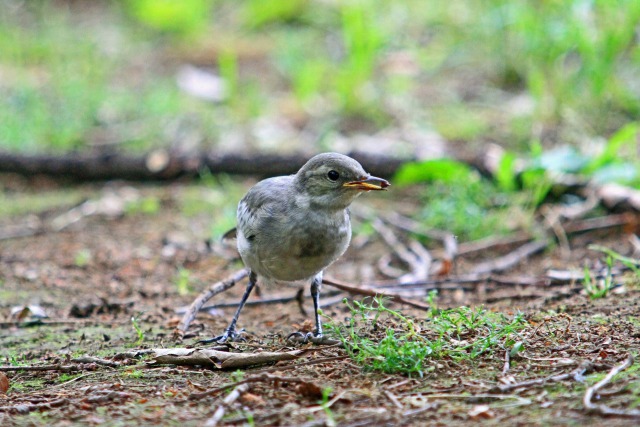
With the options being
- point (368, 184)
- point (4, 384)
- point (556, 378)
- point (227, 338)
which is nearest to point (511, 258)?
point (368, 184)

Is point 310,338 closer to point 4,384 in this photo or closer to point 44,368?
point 44,368

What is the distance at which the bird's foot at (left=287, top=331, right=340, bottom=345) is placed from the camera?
4.16 m

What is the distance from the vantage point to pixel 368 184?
4.67m

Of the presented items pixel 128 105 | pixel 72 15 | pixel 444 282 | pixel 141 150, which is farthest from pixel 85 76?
pixel 444 282

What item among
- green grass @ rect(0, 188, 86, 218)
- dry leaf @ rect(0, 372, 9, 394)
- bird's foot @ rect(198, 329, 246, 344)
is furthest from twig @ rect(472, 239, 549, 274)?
green grass @ rect(0, 188, 86, 218)

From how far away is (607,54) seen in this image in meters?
8.01

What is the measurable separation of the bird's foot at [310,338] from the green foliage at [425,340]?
0.37 feet

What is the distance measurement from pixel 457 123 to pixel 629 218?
3539 mm

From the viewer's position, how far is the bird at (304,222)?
462cm

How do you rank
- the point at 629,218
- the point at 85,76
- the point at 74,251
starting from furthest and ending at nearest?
the point at 85,76
the point at 74,251
the point at 629,218

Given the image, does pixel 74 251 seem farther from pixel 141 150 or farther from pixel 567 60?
pixel 567 60

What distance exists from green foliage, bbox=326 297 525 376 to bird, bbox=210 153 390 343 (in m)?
0.55

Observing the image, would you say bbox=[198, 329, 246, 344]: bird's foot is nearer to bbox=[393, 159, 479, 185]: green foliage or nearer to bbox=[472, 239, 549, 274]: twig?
bbox=[472, 239, 549, 274]: twig

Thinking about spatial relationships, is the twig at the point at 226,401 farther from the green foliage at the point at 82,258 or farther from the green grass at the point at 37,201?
the green grass at the point at 37,201
